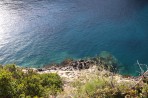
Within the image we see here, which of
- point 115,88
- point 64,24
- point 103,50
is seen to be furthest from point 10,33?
point 115,88

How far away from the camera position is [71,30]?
59.1 m

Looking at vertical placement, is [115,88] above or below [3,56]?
above

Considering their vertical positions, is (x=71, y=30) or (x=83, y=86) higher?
(x=83, y=86)

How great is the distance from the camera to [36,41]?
182ft

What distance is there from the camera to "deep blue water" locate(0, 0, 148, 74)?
166 ft

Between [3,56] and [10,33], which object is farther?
[10,33]

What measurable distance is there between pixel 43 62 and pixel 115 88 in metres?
34.0

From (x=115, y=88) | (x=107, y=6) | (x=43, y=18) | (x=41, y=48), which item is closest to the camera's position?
(x=115, y=88)

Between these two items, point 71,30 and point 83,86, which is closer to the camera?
point 83,86

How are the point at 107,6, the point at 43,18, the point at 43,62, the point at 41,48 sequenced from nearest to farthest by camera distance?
the point at 43,62 < the point at 41,48 < the point at 43,18 < the point at 107,6

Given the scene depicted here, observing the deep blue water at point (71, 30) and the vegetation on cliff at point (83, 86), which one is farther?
the deep blue water at point (71, 30)

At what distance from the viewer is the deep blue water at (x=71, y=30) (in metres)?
50.6

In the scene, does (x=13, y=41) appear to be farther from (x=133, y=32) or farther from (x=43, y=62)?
(x=133, y=32)

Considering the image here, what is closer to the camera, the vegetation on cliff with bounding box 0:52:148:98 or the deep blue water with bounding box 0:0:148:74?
the vegetation on cliff with bounding box 0:52:148:98
